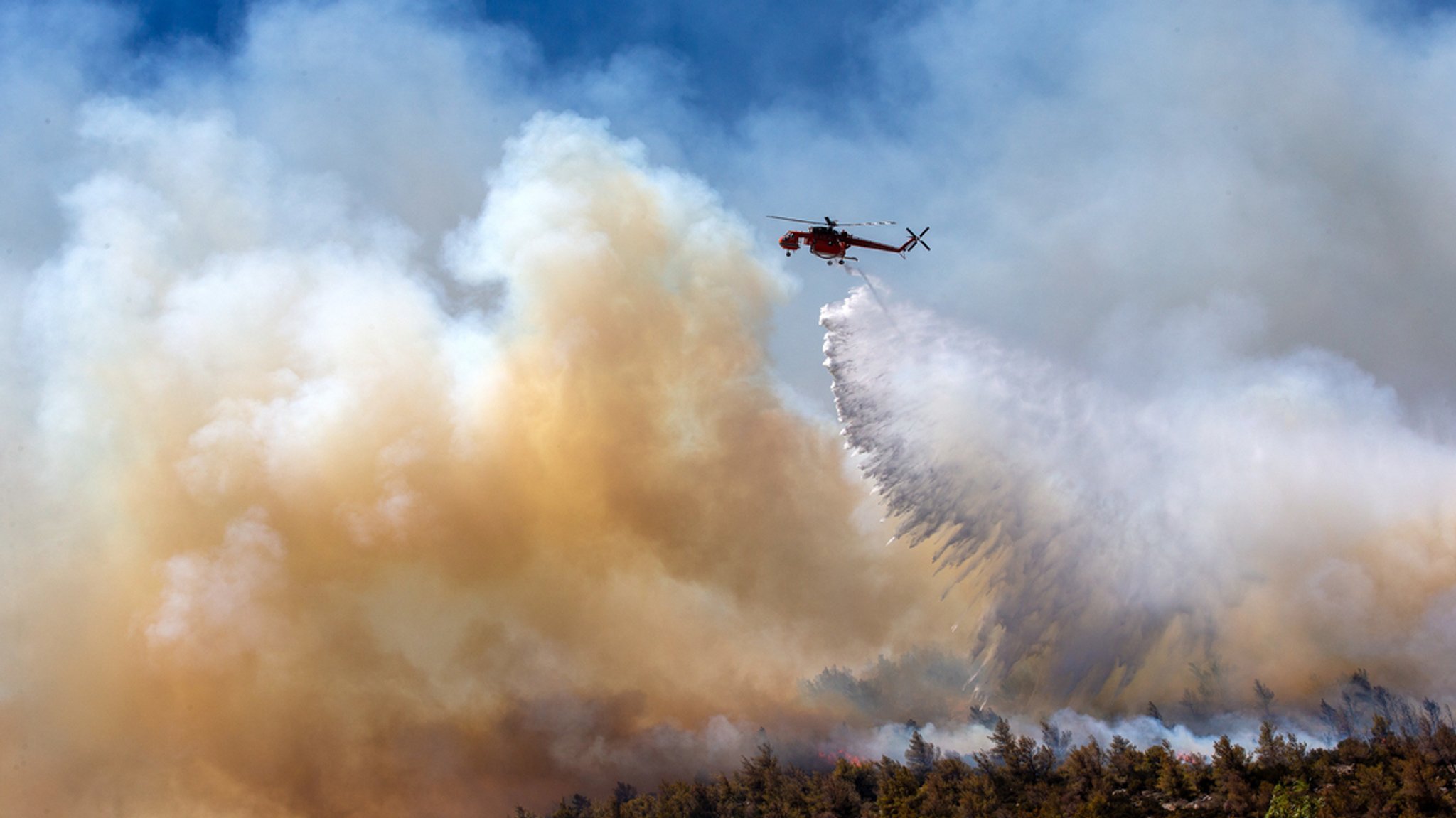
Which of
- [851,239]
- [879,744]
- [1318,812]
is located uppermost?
[851,239]

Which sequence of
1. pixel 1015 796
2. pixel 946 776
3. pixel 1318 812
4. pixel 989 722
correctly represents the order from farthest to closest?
pixel 989 722
pixel 946 776
pixel 1015 796
pixel 1318 812

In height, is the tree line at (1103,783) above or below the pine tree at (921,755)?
below

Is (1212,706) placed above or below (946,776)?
above

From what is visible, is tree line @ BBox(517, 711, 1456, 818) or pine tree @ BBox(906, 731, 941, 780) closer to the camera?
tree line @ BBox(517, 711, 1456, 818)

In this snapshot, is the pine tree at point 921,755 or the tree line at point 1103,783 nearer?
the tree line at point 1103,783

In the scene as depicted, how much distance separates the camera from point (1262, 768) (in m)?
96.6

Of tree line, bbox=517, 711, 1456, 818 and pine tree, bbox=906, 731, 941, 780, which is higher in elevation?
pine tree, bbox=906, 731, 941, 780

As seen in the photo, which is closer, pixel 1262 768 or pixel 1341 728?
pixel 1262 768

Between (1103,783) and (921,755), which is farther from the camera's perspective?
(921,755)

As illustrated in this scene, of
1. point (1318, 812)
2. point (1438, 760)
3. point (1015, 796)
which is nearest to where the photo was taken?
point (1318, 812)

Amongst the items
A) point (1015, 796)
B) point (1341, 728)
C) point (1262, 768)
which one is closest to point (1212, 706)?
point (1341, 728)

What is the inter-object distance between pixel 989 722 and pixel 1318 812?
148ft

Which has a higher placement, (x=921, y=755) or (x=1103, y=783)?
(x=921, y=755)

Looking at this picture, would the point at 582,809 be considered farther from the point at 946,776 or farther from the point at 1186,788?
the point at 1186,788
